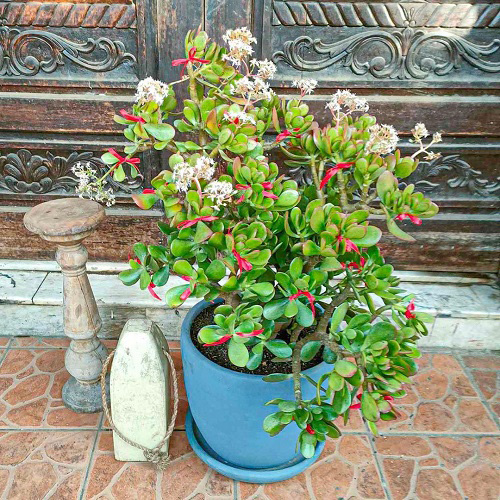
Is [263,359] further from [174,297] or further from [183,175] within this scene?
[183,175]

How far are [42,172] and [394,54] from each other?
1.74m

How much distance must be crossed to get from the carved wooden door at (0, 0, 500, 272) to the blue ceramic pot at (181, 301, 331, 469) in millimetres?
1041

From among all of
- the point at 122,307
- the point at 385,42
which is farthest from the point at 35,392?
Result: the point at 385,42

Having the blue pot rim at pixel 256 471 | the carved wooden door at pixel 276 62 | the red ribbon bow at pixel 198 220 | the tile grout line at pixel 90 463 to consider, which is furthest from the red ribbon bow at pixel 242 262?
the carved wooden door at pixel 276 62

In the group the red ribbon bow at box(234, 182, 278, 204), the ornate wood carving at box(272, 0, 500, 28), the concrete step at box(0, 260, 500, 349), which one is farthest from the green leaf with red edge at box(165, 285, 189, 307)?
the ornate wood carving at box(272, 0, 500, 28)

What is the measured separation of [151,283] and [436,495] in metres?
1.29

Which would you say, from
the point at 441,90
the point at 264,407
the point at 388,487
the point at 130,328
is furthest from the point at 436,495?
the point at 441,90

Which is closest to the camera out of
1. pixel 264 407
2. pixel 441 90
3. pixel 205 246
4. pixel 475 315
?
pixel 205 246

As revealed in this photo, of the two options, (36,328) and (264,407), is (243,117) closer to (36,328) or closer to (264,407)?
(264,407)

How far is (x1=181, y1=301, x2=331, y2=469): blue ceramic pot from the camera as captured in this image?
5.00ft

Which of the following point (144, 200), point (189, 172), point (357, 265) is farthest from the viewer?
point (357, 265)

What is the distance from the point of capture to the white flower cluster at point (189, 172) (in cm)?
119

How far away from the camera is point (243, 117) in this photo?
4.15ft

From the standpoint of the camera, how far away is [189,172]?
1.19m
